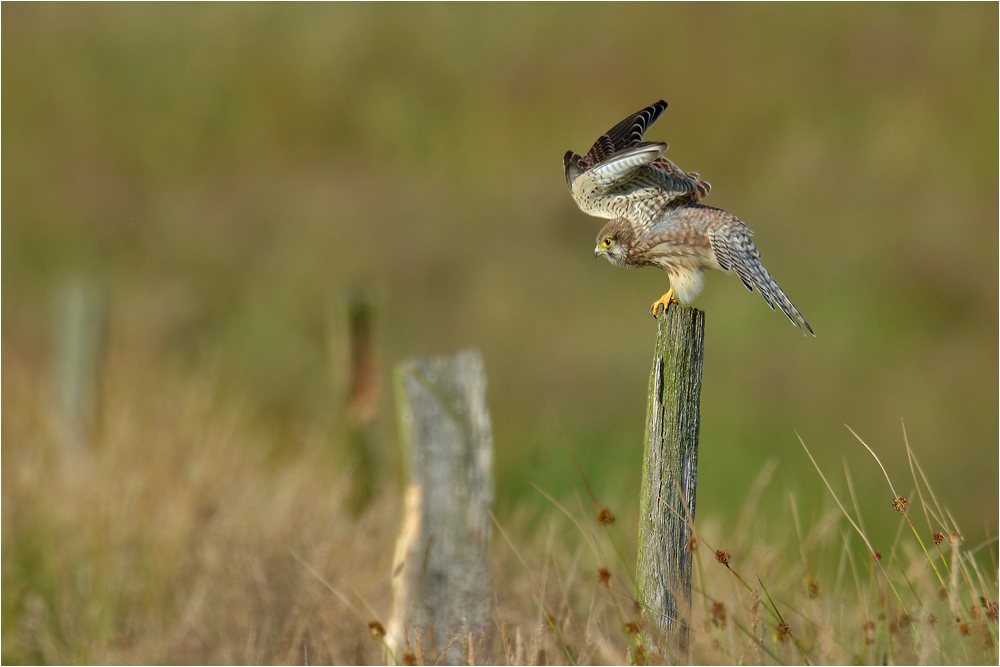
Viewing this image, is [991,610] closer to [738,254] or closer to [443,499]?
[738,254]

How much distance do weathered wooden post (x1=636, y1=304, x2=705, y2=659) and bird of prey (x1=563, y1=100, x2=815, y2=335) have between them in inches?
Answer: 7.8

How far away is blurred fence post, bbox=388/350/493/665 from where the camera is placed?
337 cm

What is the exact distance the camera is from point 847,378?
30.0 ft

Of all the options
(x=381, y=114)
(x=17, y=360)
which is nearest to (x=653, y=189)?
(x=17, y=360)

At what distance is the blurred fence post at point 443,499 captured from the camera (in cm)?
337

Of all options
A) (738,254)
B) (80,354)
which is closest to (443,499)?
(738,254)

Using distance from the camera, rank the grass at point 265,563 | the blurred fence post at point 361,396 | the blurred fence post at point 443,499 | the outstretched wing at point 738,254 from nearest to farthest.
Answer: the outstretched wing at point 738,254
the grass at point 265,563
the blurred fence post at point 443,499
the blurred fence post at point 361,396

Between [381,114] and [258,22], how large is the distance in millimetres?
3543

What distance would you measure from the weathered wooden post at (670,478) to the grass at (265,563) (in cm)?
30

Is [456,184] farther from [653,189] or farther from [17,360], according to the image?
[653,189]

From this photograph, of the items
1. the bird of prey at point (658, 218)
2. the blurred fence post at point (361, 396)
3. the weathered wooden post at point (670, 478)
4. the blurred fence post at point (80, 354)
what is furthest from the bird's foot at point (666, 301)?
the blurred fence post at point (80, 354)

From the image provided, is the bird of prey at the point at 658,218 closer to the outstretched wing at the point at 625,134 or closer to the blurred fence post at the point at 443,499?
the outstretched wing at the point at 625,134

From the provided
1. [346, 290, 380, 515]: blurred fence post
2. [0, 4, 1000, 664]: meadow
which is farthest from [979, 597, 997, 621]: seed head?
[346, 290, 380, 515]: blurred fence post

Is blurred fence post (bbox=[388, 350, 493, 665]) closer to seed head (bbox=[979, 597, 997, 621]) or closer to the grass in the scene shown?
the grass
